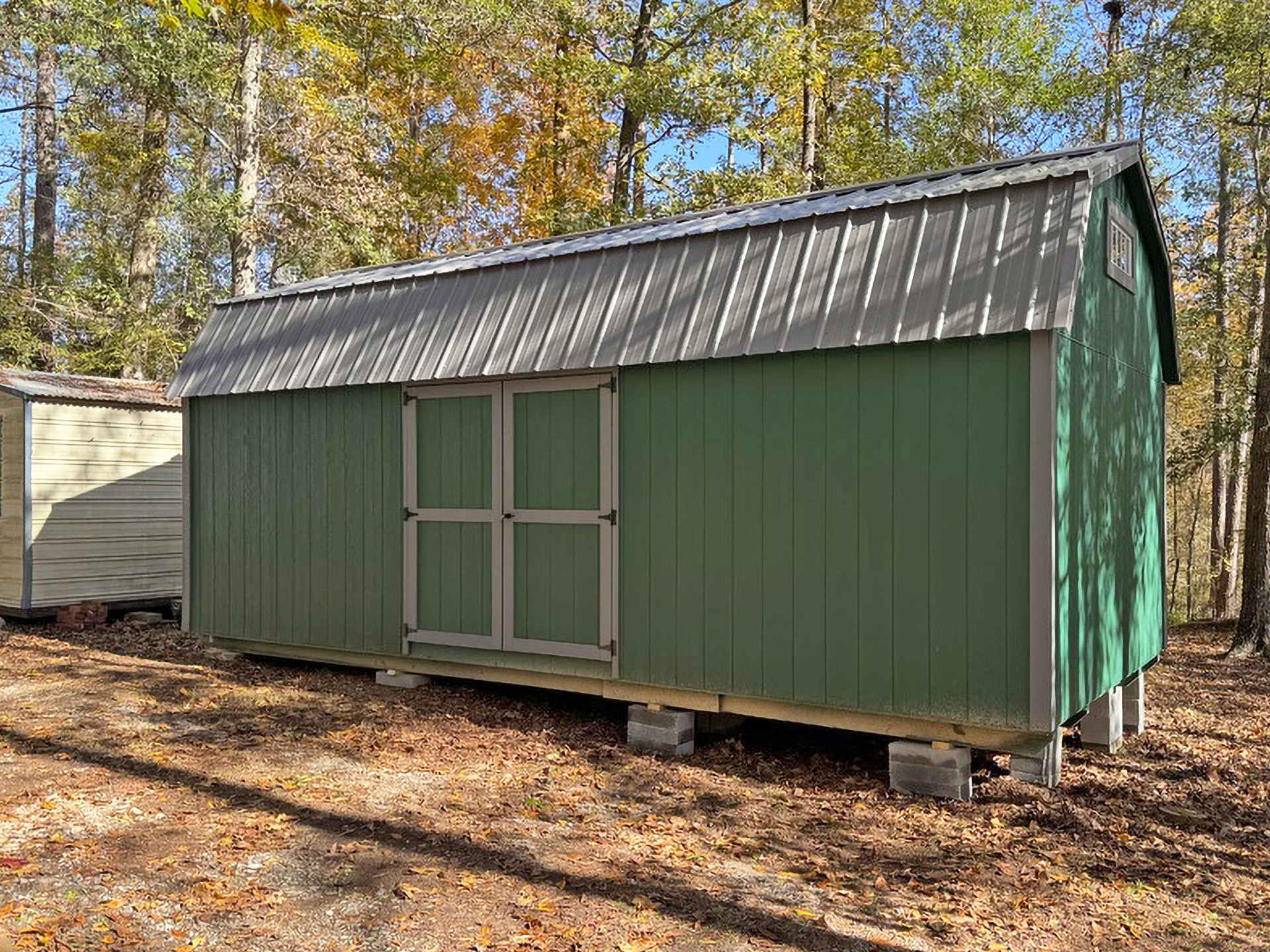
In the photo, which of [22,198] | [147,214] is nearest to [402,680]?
[147,214]

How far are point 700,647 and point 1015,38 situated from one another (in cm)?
1559

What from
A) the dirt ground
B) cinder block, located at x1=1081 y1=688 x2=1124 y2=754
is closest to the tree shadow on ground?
the dirt ground

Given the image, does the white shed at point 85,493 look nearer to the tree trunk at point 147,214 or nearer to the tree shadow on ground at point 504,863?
the tree trunk at point 147,214

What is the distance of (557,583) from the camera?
6578 mm

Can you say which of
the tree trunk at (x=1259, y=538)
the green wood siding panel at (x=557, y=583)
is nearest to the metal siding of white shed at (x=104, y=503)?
the green wood siding panel at (x=557, y=583)

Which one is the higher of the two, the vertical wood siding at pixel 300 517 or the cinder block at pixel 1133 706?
the vertical wood siding at pixel 300 517

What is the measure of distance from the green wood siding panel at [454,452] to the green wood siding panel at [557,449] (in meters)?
0.27

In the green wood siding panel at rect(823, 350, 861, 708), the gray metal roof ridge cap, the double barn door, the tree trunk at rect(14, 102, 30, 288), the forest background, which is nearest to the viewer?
the green wood siding panel at rect(823, 350, 861, 708)

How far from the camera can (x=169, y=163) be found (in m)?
16.4

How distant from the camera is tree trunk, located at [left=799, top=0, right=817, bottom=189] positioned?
15.7 metres

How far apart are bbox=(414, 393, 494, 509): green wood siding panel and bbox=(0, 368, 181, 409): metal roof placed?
438 centimetres

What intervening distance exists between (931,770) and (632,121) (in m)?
14.5

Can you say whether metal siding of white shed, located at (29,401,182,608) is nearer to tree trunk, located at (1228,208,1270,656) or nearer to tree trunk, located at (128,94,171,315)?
tree trunk, located at (128,94,171,315)

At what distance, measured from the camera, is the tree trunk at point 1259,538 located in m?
9.48
